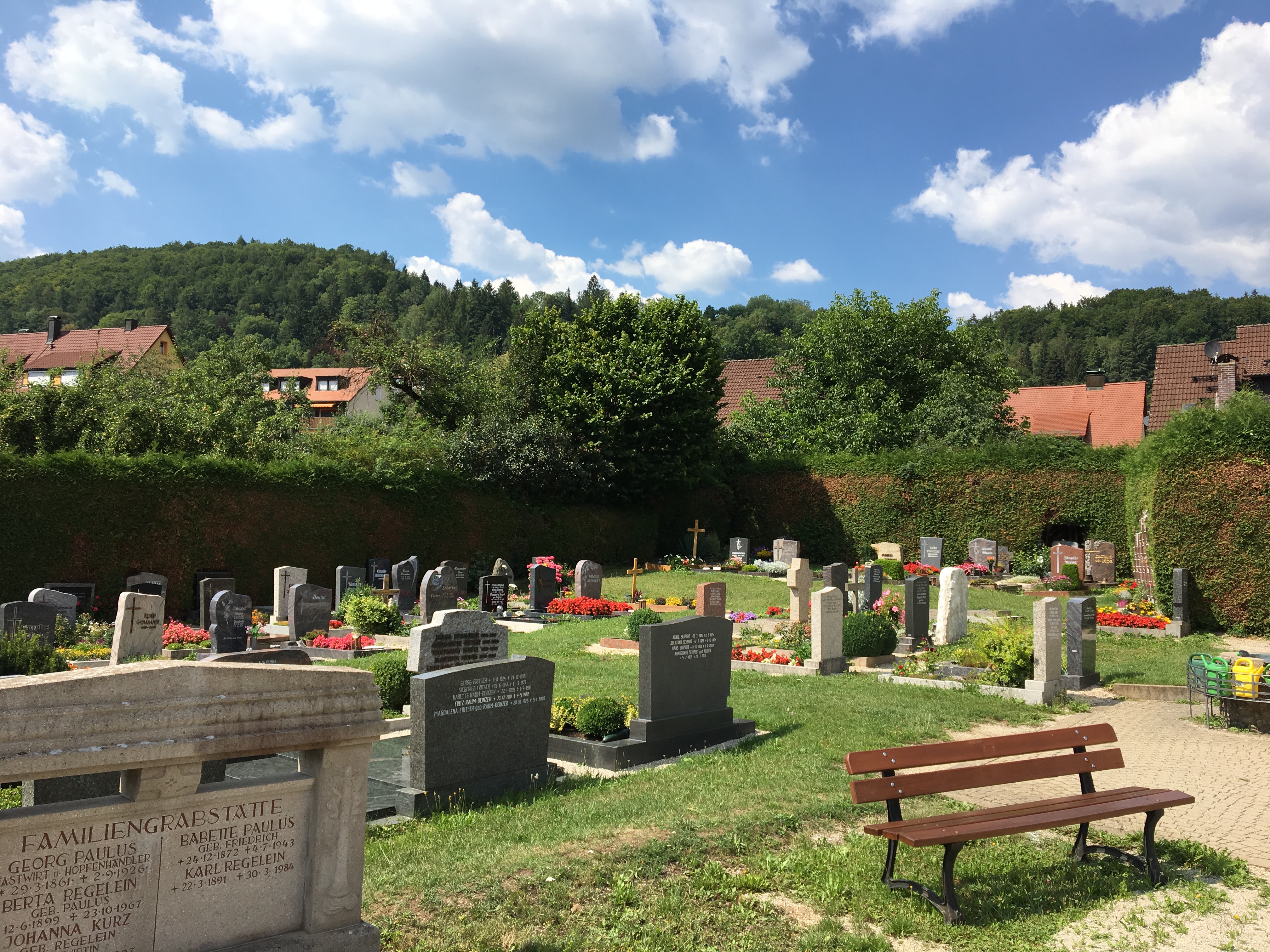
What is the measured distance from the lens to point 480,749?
7102 mm

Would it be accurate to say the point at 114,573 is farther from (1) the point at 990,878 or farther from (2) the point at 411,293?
(2) the point at 411,293

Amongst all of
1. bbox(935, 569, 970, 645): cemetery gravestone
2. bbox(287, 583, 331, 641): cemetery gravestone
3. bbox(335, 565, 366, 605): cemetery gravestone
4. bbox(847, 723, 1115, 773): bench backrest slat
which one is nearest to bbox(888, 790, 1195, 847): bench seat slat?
bbox(847, 723, 1115, 773): bench backrest slat

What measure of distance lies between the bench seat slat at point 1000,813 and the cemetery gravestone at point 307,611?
12854 millimetres

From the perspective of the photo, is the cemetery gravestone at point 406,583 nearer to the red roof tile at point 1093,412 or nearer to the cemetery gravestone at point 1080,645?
the cemetery gravestone at point 1080,645

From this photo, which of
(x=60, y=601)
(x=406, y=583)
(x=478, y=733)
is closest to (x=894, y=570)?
(x=406, y=583)

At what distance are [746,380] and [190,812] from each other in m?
47.7

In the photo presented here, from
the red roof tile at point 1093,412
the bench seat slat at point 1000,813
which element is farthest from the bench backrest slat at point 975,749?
the red roof tile at point 1093,412

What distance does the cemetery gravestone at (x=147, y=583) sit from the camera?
1798cm

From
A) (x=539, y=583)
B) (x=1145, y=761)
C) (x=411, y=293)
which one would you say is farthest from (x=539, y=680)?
(x=411, y=293)

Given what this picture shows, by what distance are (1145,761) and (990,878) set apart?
4.26 metres

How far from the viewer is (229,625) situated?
14.7m

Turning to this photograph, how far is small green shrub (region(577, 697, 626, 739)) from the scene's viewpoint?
28.3 ft

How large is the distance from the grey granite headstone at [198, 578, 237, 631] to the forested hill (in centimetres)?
6008

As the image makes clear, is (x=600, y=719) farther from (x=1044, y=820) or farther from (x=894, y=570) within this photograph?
(x=894, y=570)
